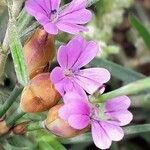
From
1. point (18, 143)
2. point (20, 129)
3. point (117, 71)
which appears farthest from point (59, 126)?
point (117, 71)

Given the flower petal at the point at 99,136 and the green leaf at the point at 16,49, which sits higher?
the green leaf at the point at 16,49

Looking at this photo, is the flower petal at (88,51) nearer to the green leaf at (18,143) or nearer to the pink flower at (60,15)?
the pink flower at (60,15)

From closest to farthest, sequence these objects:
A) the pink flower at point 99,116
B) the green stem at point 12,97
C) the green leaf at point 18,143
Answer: the pink flower at point 99,116
the green stem at point 12,97
the green leaf at point 18,143

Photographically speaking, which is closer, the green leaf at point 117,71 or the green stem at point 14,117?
the green stem at point 14,117

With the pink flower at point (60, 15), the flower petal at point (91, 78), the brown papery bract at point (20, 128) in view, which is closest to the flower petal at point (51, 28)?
the pink flower at point (60, 15)

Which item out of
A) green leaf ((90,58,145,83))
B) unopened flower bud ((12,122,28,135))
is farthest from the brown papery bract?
green leaf ((90,58,145,83))

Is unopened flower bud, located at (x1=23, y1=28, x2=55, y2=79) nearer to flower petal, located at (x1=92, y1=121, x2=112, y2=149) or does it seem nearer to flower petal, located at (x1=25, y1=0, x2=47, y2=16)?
flower petal, located at (x1=25, y1=0, x2=47, y2=16)

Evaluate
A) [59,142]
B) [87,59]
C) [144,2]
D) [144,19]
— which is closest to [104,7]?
[144,19]

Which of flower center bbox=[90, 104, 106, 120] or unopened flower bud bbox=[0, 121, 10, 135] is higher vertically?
flower center bbox=[90, 104, 106, 120]
